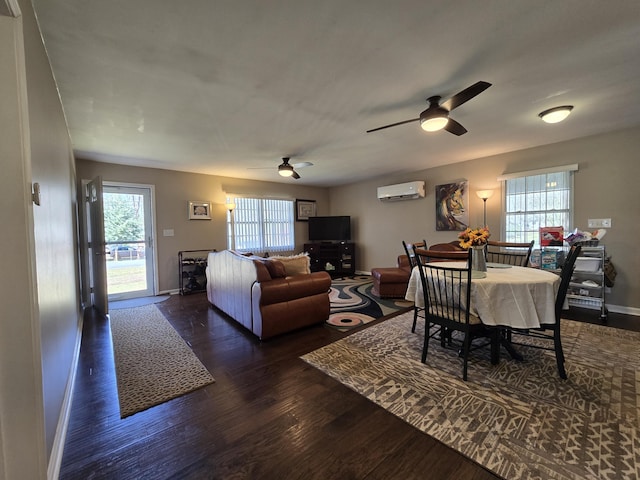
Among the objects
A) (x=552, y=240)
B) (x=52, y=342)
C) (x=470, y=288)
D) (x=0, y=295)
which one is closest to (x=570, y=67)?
(x=470, y=288)

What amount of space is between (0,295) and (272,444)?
1456 millimetres

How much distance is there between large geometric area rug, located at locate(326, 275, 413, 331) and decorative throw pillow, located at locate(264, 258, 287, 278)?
945 millimetres

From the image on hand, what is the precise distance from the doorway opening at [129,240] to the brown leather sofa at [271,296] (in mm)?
2557

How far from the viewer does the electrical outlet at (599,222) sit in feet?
12.1

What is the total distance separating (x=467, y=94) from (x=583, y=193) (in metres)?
3.20

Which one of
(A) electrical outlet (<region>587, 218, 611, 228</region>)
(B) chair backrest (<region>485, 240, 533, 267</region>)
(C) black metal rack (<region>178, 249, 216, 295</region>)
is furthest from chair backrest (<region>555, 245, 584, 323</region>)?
(C) black metal rack (<region>178, 249, 216, 295</region>)

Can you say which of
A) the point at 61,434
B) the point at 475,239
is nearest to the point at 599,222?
the point at 475,239

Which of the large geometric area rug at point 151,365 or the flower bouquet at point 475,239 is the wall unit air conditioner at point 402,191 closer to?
the flower bouquet at point 475,239

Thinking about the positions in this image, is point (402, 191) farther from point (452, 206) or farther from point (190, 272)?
point (190, 272)

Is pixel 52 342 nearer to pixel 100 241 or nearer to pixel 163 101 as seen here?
pixel 163 101

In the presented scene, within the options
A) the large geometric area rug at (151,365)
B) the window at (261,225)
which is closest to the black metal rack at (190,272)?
the window at (261,225)

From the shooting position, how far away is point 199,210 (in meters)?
5.62

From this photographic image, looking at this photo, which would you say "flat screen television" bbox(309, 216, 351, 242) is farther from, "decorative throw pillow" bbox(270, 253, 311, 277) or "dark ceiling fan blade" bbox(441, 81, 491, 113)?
"dark ceiling fan blade" bbox(441, 81, 491, 113)

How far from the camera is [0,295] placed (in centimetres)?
100
